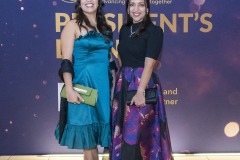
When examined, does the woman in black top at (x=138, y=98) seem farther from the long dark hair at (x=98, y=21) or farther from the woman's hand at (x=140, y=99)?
the long dark hair at (x=98, y=21)

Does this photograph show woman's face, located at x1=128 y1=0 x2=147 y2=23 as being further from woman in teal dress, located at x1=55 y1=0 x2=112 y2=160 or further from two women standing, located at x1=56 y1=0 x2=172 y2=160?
woman in teal dress, located at x1=55 y1=0 x2=112 y2=160

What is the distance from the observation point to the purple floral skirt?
2293 millimetres

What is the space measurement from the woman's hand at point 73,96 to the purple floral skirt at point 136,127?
0.26 meters

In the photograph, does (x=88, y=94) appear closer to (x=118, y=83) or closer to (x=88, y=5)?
(x=118, y=83)

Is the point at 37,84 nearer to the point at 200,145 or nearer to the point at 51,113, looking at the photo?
the point at 51,113

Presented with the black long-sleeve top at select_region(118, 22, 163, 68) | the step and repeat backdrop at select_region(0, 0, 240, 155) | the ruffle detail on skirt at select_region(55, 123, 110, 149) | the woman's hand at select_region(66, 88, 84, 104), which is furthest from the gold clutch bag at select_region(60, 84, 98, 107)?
the step and repeat backdrop at select_region(0, 0, 240, 155)

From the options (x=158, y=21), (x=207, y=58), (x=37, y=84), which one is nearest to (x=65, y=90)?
(x=37, y=84)

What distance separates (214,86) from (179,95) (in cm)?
33

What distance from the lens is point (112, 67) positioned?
8.30 feet

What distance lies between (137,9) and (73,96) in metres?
0.68

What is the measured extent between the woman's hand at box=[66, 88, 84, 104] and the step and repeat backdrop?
1052 mm

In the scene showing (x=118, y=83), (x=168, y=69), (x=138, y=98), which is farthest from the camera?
(x=168, y=69)

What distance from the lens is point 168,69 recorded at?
331 cm

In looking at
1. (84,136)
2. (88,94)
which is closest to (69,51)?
(88,94)
